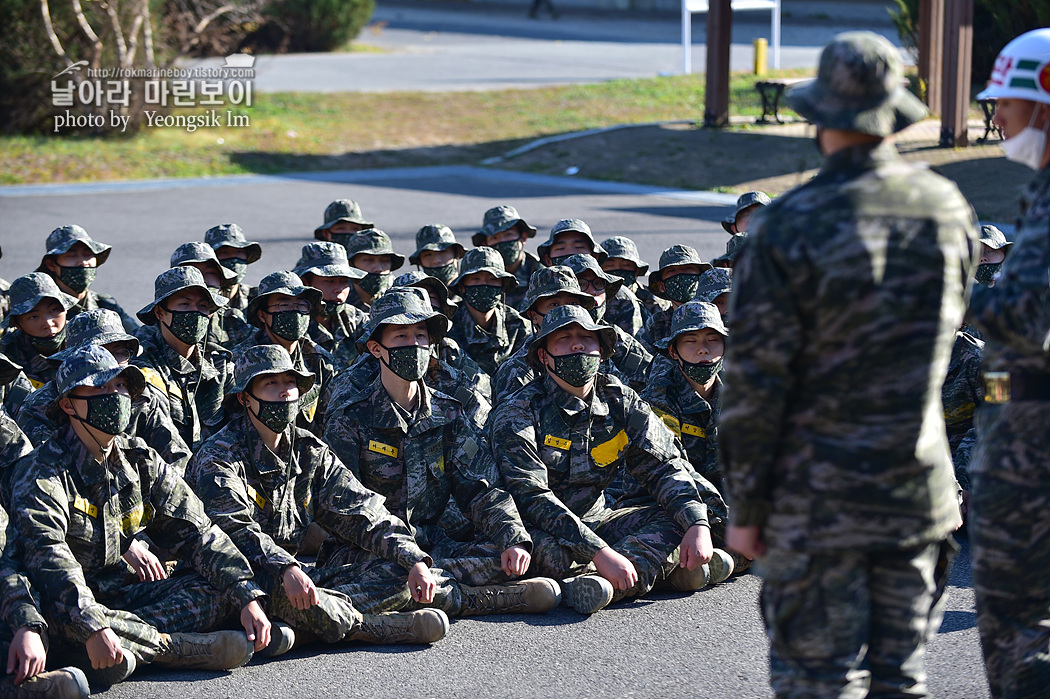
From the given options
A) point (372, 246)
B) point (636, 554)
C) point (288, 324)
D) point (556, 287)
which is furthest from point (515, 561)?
point (372, 246)

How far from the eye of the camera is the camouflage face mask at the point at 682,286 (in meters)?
9.54

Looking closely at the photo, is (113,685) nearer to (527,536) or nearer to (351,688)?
(351,688)

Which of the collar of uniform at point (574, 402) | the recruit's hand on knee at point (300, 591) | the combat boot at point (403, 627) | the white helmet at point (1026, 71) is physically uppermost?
the white helmet at point (1026, 71)

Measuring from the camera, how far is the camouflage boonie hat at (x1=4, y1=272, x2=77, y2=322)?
26.2 ft

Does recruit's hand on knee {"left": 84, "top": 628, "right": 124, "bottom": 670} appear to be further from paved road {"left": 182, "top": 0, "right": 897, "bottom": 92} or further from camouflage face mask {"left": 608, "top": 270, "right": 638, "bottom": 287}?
paved road {"left": 182, "top": 0, "right": 897, "bottom": 92}

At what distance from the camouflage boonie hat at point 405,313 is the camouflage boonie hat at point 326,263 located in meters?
1.81

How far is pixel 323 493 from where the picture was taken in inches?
236

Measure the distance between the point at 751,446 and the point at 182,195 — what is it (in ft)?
63.3

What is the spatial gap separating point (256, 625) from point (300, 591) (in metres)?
0.26

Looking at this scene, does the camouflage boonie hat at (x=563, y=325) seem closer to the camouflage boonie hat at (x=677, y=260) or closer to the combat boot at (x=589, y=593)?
the combat boot at (x=589, y=593)

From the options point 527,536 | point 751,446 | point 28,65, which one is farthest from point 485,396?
point 28,65

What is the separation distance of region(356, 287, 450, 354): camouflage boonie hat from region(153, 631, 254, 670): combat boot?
1825mm

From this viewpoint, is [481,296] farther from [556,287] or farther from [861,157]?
[861,157]

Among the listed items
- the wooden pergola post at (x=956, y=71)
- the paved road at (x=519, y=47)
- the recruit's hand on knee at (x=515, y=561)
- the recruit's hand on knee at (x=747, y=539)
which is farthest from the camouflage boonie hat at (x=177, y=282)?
the paved road at (x=519, y=47)
